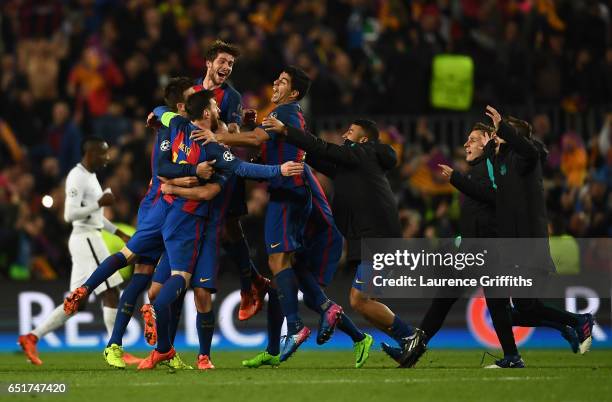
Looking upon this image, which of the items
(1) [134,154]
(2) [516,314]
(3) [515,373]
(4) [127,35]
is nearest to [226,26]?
(4) [127,35]

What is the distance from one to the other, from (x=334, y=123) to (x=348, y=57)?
1274mm

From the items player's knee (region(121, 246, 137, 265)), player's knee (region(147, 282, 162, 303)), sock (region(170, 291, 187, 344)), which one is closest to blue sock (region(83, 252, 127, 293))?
player's knee (region(121, 246, 137, 265))

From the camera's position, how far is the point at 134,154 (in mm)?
17312

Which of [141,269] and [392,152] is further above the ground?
[392,152]

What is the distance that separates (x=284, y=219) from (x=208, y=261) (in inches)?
28.7

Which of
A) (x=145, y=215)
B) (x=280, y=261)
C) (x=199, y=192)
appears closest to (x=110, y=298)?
(x=145, y=215)

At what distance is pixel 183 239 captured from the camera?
1055cm

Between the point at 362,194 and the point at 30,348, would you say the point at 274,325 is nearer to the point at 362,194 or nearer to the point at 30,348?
the point at 362,194

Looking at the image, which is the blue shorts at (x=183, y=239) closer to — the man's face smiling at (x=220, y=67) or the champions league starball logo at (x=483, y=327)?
the man's face smiling at (x=220, y=67)

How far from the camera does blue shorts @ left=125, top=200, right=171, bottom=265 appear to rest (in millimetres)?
11008

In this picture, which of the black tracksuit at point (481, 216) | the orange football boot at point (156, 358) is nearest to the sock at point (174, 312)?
the orange football boot at point (156, 358)

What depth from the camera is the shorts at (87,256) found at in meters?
12.5

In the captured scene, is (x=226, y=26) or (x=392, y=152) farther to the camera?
(x=226, y=26)

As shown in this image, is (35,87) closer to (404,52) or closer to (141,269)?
(404,52)
